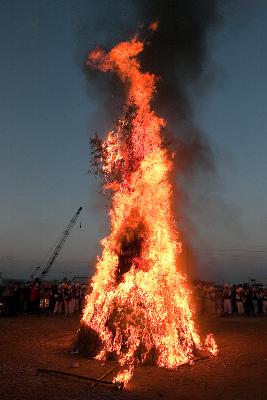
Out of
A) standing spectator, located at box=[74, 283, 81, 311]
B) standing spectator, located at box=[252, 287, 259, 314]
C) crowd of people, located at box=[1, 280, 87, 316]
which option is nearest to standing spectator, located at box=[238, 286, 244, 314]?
standing spectator, located at box=[252, 287, 259, 314]

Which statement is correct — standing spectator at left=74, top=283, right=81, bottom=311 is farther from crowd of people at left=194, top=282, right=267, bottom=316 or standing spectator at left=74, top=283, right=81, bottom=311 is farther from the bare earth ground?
the bare earth ground

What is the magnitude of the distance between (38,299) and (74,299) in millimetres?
2950

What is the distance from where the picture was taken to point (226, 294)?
92.1ft

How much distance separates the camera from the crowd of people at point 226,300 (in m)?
27.7

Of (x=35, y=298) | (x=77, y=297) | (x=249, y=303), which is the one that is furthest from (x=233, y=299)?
(x=35, y=298)

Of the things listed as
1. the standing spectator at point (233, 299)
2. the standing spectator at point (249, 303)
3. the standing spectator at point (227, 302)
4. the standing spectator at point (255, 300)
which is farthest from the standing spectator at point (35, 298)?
the standing spectator at point (255, 300)

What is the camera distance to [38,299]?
79.6 feet

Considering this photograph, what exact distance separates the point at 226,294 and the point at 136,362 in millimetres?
17859

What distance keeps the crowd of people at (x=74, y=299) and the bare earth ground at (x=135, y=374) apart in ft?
26.2

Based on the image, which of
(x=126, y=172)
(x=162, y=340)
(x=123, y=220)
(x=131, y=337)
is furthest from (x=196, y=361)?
(x=126, y=172)

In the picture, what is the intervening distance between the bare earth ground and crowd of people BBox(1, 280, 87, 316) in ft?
25.7

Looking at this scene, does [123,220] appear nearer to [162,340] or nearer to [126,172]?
[126,172]

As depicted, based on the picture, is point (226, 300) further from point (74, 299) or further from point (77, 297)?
point (74, 299)

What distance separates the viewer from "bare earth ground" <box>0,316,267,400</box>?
28.4 feet
